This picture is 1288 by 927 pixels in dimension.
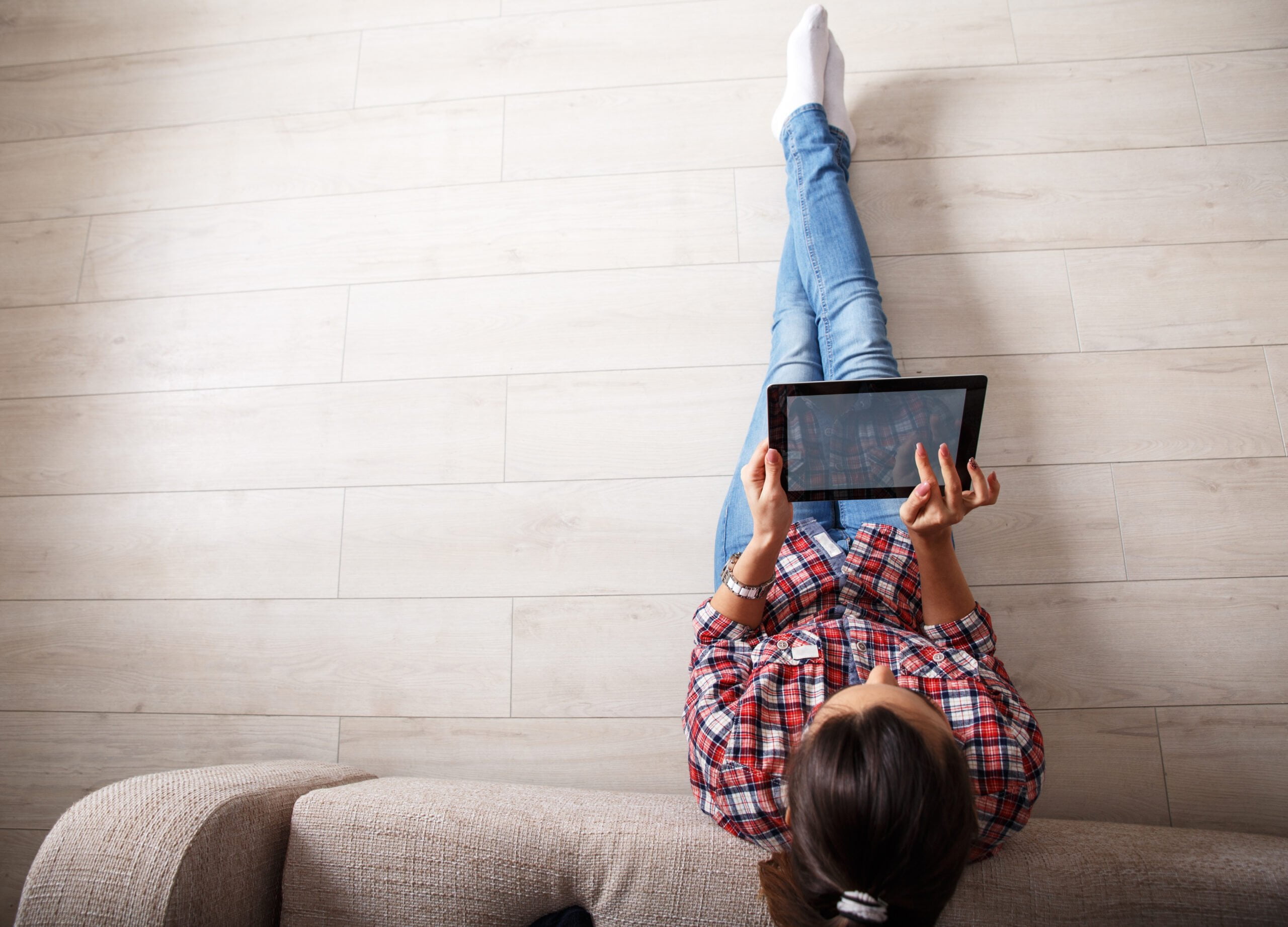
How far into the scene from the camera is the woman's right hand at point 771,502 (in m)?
0.88

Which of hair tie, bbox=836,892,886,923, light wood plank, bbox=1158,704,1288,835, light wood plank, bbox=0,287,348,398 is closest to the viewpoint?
hair tie, bbox=836,892,886,923

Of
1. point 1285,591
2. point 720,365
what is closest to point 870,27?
point 720,365

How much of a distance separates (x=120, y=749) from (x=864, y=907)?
1290 millimetres

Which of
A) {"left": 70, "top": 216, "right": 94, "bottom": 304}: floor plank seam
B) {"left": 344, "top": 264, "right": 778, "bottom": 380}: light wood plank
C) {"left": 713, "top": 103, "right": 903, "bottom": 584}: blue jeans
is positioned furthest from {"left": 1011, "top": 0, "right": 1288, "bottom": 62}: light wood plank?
{"left": 70, "top": 216, "right": 94, "bottom": 304}: floor plank seam

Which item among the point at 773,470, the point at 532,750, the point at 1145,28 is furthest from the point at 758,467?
the point at 1145,28

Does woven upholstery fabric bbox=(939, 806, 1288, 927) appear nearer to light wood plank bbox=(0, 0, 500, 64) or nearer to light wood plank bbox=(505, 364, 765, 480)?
light wood plank bbox=(505, 364, 765, 480)

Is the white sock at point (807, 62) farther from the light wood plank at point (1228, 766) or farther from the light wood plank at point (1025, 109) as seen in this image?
the light wood plank at point (1228, 766)

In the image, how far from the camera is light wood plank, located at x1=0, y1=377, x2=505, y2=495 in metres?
1.35

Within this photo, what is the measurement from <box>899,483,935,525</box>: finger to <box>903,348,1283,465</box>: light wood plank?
47 cm

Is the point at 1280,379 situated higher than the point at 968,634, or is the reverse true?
the point at 1280,379

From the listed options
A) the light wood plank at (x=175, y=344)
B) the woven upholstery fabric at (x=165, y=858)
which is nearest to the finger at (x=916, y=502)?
the woven upholstery fabric at (x=165, y=858)

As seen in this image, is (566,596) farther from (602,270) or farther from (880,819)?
(880,819)

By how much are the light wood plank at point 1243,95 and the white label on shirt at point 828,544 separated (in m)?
1.16

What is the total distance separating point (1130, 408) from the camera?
1272 millimetres
